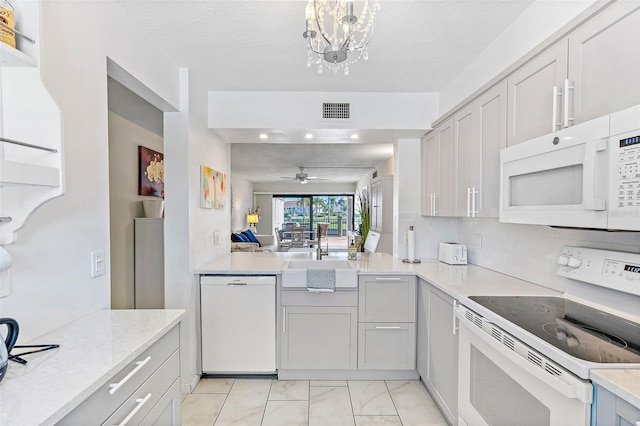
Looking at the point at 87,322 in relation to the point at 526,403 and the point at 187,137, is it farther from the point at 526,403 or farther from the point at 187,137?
the point at 526,403

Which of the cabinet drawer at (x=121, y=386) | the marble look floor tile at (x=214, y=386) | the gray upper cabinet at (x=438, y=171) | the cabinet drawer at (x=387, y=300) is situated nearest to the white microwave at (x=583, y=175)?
the gray upper cabinet at (x=438, y=171)

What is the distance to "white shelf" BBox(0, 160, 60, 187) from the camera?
0.78 m

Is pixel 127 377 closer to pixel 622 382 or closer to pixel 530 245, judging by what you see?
pixel 622 382

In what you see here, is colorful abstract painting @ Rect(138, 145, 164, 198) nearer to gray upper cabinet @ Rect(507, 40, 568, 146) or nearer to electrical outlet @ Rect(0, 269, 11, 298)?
electrical outlet @ Rect(0, 269, 11, 298)

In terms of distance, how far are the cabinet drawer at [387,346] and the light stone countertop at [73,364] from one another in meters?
1.58

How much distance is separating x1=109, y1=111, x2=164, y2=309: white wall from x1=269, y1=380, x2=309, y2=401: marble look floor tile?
1608 millimetres

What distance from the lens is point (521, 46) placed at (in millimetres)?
1605

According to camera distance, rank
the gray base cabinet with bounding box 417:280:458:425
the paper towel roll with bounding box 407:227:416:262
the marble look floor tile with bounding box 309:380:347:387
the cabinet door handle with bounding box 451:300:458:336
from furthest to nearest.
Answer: the paper towel roll with bounding box 407:227:416:262 < the marble look floor tile with bounding box 309:380:347:387 < the gray base cabinet with bounding box 417:280:458:425 < the cabinet door handle with bounding box 451:300:458:336

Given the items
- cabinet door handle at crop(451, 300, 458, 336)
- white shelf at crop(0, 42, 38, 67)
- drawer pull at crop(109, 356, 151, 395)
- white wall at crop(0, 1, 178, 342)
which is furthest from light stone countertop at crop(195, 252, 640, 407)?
white shelf at crop(0, 42, 38, 67)

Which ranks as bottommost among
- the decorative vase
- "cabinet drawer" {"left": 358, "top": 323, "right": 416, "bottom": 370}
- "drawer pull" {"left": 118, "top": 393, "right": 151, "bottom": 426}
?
"cabinet drawer" {"left": 358, "top": 323, "right": 416, "bottom": 370}

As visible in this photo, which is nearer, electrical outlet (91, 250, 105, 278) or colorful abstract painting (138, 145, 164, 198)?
electrical outlet (91, 250, 105, 278)

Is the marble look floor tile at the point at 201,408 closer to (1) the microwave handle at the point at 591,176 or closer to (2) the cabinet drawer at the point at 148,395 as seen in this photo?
(2) the cabinet drawer at the point at 148,395

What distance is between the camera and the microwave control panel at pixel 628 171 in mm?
965

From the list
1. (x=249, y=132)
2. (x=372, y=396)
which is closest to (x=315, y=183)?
(x=249, y=132)
